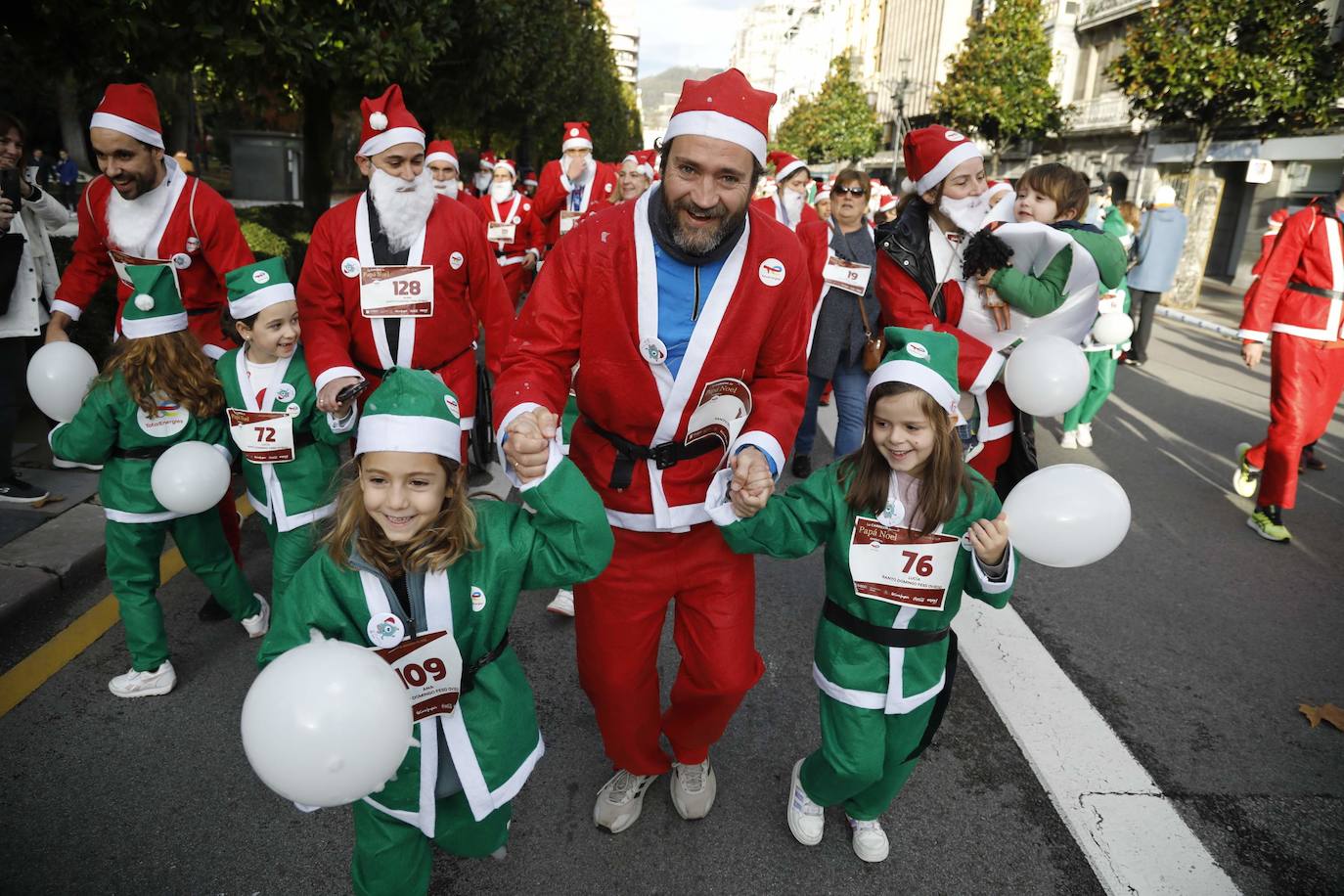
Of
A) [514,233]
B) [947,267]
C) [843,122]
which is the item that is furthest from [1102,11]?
[947,267]

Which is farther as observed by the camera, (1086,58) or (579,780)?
(1086,58)

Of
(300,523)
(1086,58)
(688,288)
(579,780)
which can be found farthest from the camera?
(1086,58)

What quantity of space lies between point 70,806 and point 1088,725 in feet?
11.6

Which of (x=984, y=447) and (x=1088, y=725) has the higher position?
(x=984, y=447)

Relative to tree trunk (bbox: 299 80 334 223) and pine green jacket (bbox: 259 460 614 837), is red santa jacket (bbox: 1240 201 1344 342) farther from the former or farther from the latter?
tree trunk (bbox: 299 80 334 223)

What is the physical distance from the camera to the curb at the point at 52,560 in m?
3.85

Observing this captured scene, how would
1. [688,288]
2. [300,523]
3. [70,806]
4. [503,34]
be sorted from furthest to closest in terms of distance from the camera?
1. [503,34]
2. [300,523]
3. [70,806]
4. [688,288]

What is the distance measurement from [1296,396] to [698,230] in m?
4.48

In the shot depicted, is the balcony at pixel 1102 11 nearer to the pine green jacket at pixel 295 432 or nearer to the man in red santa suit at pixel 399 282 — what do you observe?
the man in red santa suit at pixel 399 282

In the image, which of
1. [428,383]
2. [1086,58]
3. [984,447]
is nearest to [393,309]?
[428,383]

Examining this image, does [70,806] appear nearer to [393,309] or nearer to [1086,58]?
[393,309]


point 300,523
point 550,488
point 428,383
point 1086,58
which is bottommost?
point 300,523

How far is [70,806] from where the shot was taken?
2.72 m

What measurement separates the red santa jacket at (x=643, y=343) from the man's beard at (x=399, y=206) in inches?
58.2
